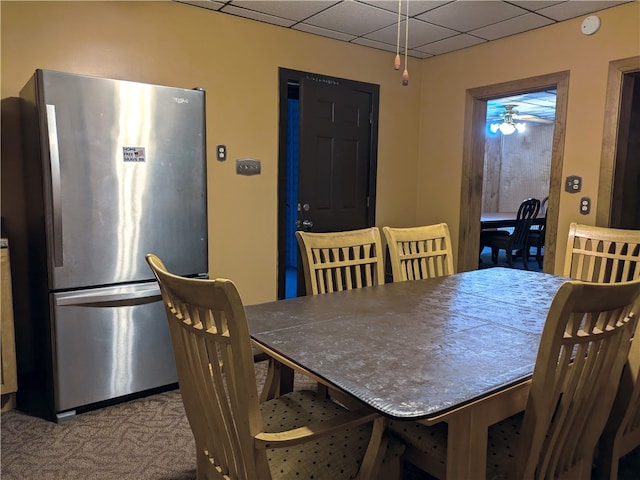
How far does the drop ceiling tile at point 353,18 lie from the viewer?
10.0ft

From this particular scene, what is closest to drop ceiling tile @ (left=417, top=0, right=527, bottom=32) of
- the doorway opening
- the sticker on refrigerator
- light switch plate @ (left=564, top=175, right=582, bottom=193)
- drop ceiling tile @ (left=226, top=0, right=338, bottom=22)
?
drop ceiling tile @ (left=226, top=0, right=338, bottom=22)

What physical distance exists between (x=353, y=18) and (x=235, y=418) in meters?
2.93

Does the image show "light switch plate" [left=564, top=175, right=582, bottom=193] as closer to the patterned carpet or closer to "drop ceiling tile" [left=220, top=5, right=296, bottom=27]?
the patterned carpet

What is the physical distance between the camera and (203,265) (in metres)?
2.74

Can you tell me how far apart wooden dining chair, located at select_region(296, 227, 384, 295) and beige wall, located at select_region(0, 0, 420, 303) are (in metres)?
1.26

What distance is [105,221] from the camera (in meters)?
2.37

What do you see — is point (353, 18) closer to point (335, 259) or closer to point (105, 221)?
point (335, 259)

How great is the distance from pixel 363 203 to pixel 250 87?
1.40m

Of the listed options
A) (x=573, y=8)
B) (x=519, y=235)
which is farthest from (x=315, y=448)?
(x=519, y=235)

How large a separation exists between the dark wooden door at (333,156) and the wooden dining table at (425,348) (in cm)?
173

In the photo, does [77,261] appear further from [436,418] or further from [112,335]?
[436,418]


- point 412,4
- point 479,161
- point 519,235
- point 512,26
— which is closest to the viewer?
point 412,4

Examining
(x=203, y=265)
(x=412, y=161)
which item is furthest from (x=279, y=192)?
(x=412, y=161)

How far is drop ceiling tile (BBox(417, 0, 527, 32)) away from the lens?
297 centimetres
